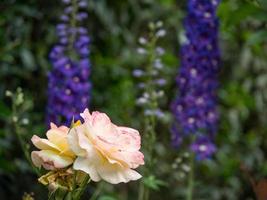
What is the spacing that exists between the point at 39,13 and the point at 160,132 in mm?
1461

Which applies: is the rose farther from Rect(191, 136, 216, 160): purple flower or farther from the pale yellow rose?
Rect(191, 136, 216, 160): purple flower

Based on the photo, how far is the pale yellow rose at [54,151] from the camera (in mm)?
1330

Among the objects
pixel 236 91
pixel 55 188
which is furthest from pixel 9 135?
pixel 55 188

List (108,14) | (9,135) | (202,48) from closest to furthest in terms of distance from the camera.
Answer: (202,48)
(9,135)
(108,14)

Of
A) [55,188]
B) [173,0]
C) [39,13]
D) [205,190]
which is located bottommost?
[55,188]

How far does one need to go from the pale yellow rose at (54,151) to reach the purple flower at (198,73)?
1633 millimetres

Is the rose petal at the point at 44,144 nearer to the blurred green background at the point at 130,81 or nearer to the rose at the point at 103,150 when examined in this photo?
the rose at the point at 103,150

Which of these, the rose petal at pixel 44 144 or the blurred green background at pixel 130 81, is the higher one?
the blurred green background at pixel 130 81

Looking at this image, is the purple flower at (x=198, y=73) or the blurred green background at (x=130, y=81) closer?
the purple flower at (x=198, y=73)

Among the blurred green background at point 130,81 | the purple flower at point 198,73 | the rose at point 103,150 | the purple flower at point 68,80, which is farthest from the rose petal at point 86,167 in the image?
the blurred green background at point 130,81

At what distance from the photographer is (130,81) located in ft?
14.3

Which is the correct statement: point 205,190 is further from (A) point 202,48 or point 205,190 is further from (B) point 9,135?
(A) point 202,48

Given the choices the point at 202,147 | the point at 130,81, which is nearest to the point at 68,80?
the point at 202,147

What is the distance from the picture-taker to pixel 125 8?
13.8 feet
